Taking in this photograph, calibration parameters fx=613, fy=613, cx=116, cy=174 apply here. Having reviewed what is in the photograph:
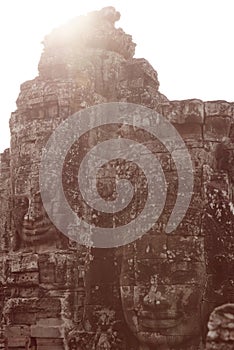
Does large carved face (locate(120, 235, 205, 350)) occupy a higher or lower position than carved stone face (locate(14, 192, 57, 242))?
lower

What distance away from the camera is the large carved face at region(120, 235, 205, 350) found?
258 inches

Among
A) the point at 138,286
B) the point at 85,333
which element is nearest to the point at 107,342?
the point at 85,333

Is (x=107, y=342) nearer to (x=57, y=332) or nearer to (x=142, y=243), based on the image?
(x=142, y=243)

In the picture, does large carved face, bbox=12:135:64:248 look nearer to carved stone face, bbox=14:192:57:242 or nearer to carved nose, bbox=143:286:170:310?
carved stone face, bbox=14:192:57:242

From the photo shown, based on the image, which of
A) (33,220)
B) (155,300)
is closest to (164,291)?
(155,300)

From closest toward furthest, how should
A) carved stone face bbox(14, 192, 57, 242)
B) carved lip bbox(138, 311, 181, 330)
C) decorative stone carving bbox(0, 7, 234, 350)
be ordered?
carved lip bbox(138, 311, 181, 330) → decorative stone carving bbox(0, 7, 234, 350) → carved stone face bbox(14, 192, 57, 242)

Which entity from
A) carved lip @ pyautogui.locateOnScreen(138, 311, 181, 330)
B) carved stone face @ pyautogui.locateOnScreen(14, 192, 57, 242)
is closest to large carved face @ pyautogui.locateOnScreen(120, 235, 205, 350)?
carved lip @ pyautogui.locateOnScreen(138, 311, 181, 330)

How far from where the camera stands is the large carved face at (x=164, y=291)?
656 cm

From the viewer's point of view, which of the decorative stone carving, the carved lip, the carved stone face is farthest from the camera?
the carved stone face

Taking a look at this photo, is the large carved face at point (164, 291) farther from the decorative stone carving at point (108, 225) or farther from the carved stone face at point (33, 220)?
the carved stone face at point (33, 220)

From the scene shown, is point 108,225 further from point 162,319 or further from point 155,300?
point 162,319

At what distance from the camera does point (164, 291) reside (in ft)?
21.7

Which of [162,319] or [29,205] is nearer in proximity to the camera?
[162,319]

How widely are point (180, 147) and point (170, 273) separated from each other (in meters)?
1.44
